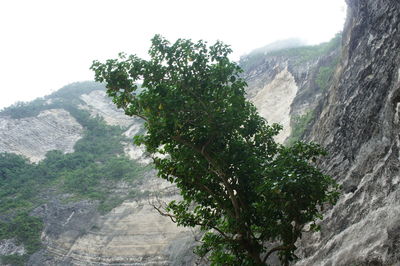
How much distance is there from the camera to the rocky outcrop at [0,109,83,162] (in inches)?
1789

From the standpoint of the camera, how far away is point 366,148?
12.6 m

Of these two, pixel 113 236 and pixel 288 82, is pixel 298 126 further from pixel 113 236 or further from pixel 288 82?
pixel 113 236

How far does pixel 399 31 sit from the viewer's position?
42.9 feet

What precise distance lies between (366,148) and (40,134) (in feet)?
151

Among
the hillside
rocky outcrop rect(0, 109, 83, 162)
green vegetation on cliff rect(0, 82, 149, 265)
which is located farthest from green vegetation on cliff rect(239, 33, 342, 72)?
rocky outcrop rect(0, 109, 83, 162)

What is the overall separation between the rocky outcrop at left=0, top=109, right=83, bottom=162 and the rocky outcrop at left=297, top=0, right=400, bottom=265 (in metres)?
38.0

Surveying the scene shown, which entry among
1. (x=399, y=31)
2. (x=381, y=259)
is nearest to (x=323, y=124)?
(x=399, y=31)

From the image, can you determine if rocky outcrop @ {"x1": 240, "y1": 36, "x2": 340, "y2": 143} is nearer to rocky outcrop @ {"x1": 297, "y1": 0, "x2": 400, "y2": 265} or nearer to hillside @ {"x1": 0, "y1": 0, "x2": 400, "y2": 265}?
hillside @ {"x1": 0, "y1": 0, "x2": 400, "y2": 265}

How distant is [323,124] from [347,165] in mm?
5380

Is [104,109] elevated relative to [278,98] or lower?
elevated

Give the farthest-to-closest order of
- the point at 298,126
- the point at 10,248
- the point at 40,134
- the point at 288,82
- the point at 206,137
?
the point at 40,134
the point at 288,82
the point at 298,126
the point at 10,248
the point at 206,137

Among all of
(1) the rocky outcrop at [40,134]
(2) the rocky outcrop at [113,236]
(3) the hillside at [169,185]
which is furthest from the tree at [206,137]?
(1) the rocky outcrop at [40,134]

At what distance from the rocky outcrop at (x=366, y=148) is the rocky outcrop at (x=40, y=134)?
38007 mm

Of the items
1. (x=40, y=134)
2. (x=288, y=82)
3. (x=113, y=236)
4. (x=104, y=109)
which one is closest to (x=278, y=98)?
(x=288, y=82)
